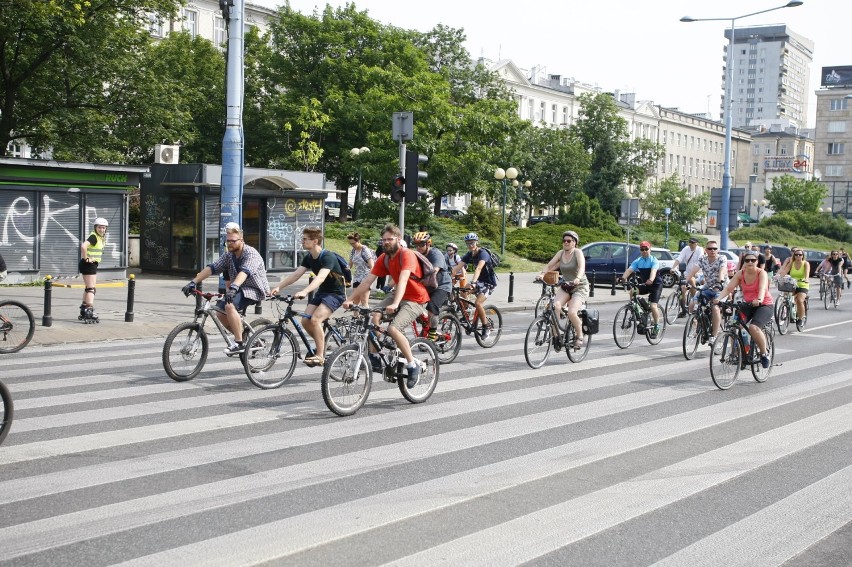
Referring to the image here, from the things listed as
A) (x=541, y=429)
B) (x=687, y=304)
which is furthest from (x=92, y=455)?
(x=687, y=304)

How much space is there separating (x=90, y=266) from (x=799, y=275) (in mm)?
13299

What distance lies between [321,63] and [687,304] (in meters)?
37.9

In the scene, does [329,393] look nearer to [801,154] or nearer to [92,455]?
[92,455]

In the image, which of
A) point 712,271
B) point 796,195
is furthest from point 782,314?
point 796,195

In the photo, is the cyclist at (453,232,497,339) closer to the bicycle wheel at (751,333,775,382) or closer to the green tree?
the bicycle wheel at (751,333,775,382)

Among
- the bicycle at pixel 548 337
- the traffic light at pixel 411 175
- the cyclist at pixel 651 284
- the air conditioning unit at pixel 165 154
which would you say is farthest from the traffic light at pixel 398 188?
the air conditioning unit at pixel 165 154

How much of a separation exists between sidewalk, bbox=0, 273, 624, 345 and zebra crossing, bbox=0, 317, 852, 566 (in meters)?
3.90

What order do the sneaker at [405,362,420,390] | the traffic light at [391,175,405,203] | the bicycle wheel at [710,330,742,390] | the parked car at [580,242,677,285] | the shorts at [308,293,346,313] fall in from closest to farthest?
the sneaker at [405,362,420,390]
the shorts at [308,293,346,313]
the bicycle wheel at [710,330,742,390]
the traffic light at [391,175,405,203]
the parked car at [580,242,677,285]

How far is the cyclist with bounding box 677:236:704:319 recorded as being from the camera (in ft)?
65.5

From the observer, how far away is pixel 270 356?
1059 cm

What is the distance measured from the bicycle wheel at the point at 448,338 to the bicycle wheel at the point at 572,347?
4.67 ft

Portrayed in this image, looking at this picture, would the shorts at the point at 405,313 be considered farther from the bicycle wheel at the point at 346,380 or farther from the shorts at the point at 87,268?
the shorts at the point at 87,268

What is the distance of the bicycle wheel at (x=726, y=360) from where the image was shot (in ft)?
37.1

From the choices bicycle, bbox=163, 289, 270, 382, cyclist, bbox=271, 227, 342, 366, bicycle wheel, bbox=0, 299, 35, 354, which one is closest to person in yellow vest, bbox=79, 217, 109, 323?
bicycle wheel, bbox=0, 299, 35, 354
